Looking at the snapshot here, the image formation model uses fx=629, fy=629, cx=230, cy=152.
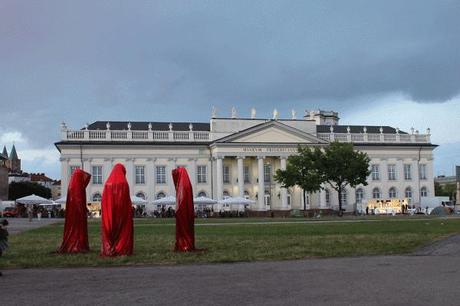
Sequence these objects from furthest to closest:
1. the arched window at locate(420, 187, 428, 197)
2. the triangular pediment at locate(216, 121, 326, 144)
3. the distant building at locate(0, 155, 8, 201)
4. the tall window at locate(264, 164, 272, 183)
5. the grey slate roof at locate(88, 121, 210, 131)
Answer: the distant building at locate(0, 155, 8, 201), the arched window at locate(420, 187, 428, 197), the grey slate roof at locate(88, 121, 210, 131), the tall window at locate(264, 164, 272, 183), the triangular pediment at locate(216, 121, 326, 144)

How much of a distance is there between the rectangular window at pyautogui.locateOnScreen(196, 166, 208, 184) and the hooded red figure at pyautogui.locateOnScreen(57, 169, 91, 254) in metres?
69.1

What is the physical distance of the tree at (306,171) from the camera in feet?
234

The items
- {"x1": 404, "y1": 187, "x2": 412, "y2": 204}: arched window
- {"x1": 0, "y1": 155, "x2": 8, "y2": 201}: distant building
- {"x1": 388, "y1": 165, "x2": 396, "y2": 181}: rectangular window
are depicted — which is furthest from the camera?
{"x1": 0, "y1": 155, "x2": 8, "y2": 201}: distant building

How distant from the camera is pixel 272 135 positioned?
87.8 m

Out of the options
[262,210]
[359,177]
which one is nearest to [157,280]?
[359,177]

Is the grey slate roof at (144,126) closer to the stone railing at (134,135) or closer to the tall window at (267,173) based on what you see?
the stone railing at (134,135)

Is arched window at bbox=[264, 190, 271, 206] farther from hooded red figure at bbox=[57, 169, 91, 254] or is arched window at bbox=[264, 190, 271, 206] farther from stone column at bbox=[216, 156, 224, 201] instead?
hooded red figure at bbox=[57, 169, 91, 254]

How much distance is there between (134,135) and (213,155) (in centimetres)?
1130

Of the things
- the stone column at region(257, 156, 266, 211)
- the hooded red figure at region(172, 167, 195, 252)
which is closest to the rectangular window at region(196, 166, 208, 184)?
the stone column at region(257, 156, 266, 211)

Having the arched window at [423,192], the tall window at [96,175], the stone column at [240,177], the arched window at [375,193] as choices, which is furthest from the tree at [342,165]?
the tall window at [96,175]

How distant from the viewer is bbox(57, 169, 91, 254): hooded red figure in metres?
18.8

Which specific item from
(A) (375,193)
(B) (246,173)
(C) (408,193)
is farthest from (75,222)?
(C) (408,193)

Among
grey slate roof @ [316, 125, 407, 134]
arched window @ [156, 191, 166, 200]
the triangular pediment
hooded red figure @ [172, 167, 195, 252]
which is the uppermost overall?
grey slate roof @ [316, 125, 407, 134]

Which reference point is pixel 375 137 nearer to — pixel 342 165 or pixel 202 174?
pixel 342 165
